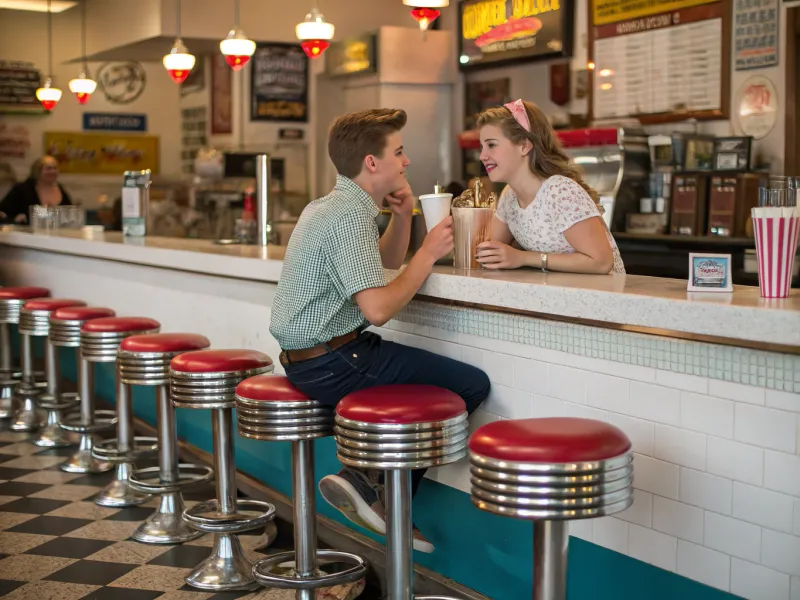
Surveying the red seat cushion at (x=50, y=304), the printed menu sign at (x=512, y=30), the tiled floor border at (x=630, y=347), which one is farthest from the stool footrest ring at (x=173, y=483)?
the printed menu sign at (x=512, y=30)

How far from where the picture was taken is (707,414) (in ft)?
7.35

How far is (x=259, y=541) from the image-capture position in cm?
387

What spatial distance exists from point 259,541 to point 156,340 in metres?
0.86

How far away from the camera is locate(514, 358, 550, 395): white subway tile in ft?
8.82

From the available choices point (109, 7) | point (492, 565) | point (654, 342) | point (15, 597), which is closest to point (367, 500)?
point (492, 565)

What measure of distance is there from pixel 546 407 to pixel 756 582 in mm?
721

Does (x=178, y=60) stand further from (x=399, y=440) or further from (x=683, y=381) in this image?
(x=683, y=381)

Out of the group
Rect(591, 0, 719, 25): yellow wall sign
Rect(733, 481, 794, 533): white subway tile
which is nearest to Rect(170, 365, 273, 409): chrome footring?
Rect(733, 481, 794, 533): white subway tile

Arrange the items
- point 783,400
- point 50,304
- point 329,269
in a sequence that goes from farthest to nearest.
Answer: point 50,304, point 329,269, point 783,400

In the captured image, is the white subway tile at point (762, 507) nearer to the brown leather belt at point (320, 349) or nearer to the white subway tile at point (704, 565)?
the white subway tile at point (704, 565)

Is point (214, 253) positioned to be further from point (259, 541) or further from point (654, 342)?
point (654, 342)

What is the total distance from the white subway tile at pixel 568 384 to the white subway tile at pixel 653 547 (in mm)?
351

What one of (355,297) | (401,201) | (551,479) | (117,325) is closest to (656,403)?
(551,479)

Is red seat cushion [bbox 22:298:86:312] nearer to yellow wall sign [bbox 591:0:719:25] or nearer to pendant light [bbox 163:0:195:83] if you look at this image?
pendant light [bbox 163:0:195:83]
